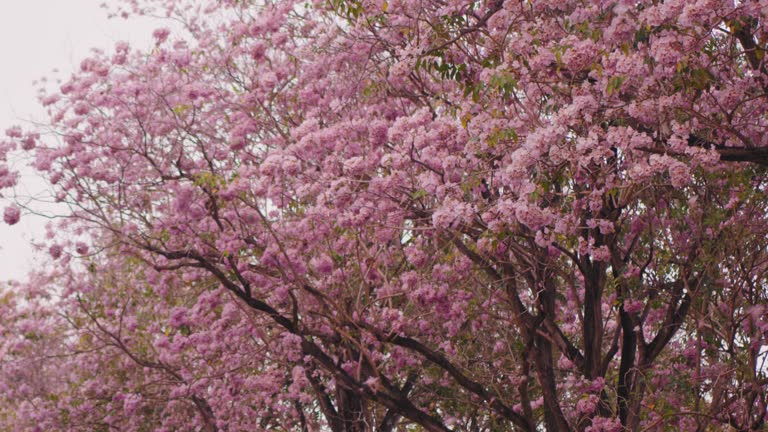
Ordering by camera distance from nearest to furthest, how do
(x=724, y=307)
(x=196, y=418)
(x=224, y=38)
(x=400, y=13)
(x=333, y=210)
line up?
(x=400, y=13)
(x=333, y=210)
(x=724, y=307)
(x=224, y=38)
(x=196, y=418)

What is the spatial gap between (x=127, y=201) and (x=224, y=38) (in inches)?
90.3

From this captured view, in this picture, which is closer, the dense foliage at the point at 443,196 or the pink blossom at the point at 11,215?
the dense foliage at the point at 443,196

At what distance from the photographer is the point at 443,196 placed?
6.88 metres

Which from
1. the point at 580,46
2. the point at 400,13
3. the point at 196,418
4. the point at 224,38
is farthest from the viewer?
the point at 196,418

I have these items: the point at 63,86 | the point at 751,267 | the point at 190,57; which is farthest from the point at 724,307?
the point at 63,86

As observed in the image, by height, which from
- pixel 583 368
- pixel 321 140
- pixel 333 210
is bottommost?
pixel 583 368

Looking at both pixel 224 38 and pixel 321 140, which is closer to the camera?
pixel 321 140

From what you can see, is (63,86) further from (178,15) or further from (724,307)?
(724,307)

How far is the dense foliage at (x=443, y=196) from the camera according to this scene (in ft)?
20.0

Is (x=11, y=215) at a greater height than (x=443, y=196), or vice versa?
(x=11, y=215)

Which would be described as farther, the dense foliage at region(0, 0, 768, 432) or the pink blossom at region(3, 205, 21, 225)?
the pink blossom at region(3, 205, 21, 225)

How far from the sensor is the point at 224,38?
1052 centimetres

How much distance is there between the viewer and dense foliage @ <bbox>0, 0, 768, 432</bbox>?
20.0 feet

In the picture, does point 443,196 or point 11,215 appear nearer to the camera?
point 443,196
